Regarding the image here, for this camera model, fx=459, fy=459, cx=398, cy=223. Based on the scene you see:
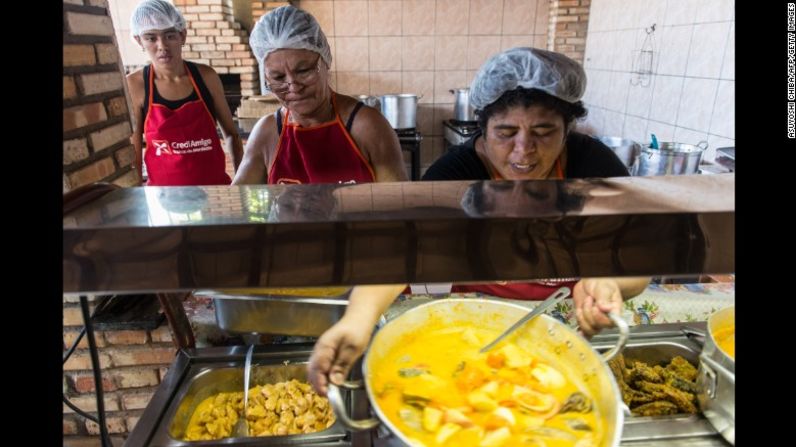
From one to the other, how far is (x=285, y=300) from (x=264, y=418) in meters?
0.39

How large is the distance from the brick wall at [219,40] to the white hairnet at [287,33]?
13.7ft

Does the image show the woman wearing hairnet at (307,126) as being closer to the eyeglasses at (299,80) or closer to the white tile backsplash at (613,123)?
the eyeglasses at (299,80)

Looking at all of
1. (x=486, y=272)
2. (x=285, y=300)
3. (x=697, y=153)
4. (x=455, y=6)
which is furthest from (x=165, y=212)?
(x=455, y=6)

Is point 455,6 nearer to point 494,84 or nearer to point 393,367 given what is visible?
point 494,84

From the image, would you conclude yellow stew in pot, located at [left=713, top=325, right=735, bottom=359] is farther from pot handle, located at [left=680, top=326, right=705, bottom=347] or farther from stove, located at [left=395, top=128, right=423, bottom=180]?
stove, located at [left=395, top=128, right=423, bottom=180]

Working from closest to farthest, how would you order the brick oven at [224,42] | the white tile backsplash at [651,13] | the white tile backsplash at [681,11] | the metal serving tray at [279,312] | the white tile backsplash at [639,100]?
the metal serving tray at [279,312] < the white tile backsplash at [681,11] < the white tile backsplash at [651,13] < the white tile backsplash at [639,100] < the brick oven at [224,42]

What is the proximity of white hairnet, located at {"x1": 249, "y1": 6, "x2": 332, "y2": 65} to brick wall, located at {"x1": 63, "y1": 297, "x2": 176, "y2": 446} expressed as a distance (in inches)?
57.5

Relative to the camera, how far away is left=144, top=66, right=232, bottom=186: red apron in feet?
11.1

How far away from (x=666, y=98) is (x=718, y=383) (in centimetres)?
419

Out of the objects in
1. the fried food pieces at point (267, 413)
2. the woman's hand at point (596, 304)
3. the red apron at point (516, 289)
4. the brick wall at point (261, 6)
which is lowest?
the fried food pieces at point (267, 413)

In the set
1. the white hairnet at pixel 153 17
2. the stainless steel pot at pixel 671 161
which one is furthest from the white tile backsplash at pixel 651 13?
the white hairnet at pixel 153 17

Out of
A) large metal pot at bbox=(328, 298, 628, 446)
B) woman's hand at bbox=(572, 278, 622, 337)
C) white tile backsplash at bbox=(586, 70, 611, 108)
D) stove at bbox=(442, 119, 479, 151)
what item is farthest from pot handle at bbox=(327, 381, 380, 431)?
white tile backsplash at bbox=(586, 70, 611, 108)

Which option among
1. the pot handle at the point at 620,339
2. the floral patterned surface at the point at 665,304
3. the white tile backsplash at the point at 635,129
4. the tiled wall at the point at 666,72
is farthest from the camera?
the white tile backsplash at the point at 635,129

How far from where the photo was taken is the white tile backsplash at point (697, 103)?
3875 millimetres
